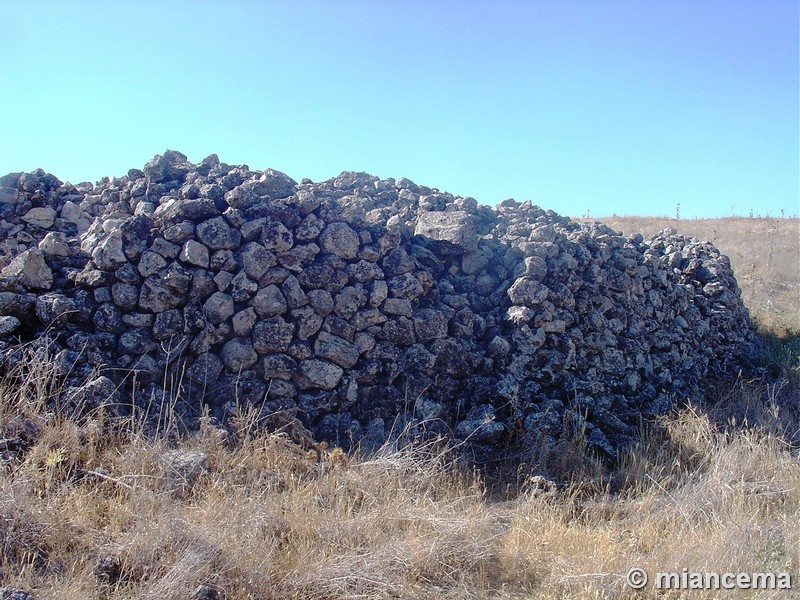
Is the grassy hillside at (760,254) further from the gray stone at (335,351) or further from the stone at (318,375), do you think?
the stone at (318,375)

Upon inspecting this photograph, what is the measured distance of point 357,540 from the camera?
12.0ft

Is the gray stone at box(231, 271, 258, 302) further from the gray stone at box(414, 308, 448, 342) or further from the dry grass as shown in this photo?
the gray stone at box(414, 308, 448, 342)

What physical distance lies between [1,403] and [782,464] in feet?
19.2

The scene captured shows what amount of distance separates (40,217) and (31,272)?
1572 mm

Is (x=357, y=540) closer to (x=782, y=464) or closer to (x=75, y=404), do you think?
(x=75, y=404)

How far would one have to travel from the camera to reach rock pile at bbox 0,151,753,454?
486 cm

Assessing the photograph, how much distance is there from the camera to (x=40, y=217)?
621cm

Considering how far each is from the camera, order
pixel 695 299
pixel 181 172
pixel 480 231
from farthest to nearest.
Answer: pixel 695 299 → pixel 480 231 → pixel 181 172

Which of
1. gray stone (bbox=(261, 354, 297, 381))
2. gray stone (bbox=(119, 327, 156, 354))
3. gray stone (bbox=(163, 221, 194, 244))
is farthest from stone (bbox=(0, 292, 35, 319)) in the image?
gray stone (bbox=(261, 354, 297, 381))

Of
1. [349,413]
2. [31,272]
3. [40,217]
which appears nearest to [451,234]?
[349,413]

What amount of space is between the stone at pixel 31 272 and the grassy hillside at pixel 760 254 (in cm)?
954

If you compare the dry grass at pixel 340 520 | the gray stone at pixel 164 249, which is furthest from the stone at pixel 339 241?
the dry grass at pixel 340 520

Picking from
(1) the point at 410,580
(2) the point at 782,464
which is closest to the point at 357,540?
(1) the point at 410,580

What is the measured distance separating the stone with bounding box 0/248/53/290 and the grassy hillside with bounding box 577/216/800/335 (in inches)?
376
